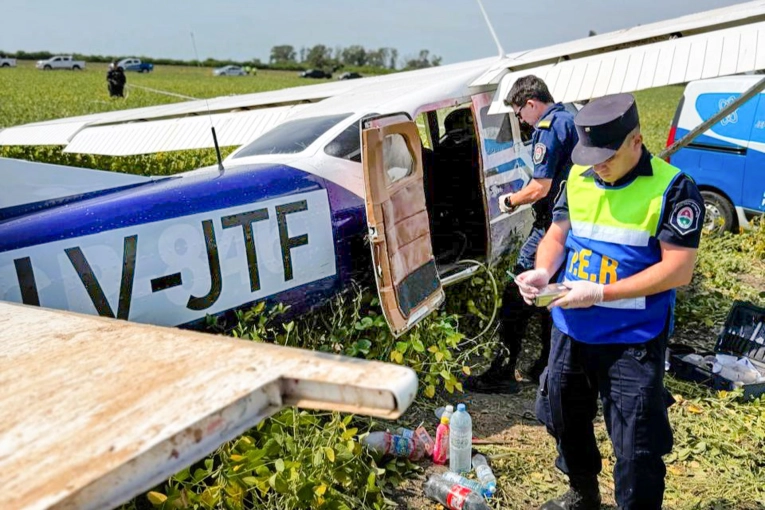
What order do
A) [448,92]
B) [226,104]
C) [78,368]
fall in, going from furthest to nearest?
[226,104] < [448,92] < [78,368]

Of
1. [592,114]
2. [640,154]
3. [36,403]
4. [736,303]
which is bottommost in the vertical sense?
[736,303]

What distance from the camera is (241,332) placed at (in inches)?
125

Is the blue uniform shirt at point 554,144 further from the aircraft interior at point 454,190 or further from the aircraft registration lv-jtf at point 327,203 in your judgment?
the aircraft interior at point 454,190

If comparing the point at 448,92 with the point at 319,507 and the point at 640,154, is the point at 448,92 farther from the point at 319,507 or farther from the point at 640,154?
the point at 319,507

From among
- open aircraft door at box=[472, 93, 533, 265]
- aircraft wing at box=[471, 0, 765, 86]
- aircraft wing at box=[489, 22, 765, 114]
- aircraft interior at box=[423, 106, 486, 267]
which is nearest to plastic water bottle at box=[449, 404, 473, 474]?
open aircraft door at box=[472, 93, 533, 265]

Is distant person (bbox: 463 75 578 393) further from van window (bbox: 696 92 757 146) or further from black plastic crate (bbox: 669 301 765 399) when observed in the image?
van window (bbox: 696 92 757 146)

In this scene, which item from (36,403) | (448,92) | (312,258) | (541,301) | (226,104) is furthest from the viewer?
(226,104)

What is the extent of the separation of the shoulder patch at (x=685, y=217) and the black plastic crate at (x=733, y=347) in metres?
2.42

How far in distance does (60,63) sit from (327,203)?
73.0 meters

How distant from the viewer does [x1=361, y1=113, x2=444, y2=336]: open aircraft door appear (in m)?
3.50

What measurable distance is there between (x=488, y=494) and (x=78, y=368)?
7.75 ft

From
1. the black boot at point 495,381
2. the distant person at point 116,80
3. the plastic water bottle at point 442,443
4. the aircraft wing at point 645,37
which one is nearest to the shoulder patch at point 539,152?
the aircraft wing at point 645,37

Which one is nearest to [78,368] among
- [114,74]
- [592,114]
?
[592,114]

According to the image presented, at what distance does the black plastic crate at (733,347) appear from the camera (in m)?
4.40
